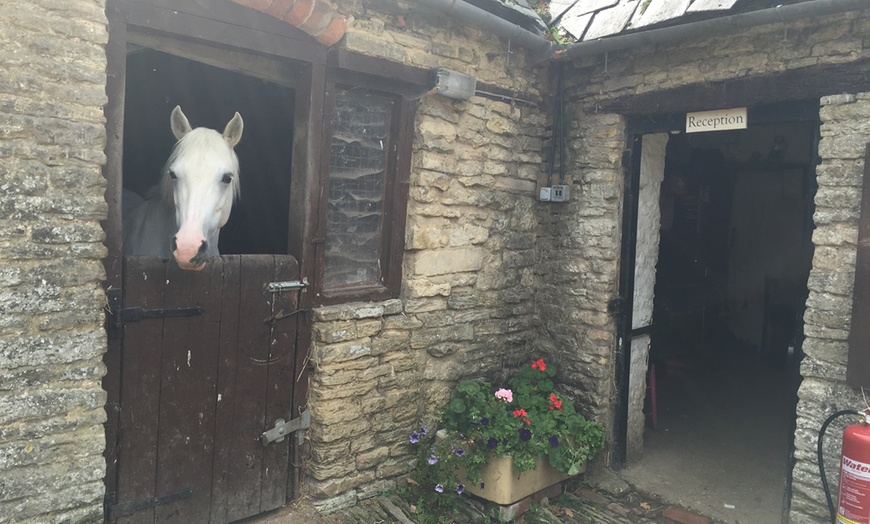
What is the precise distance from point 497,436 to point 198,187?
2664 millimetres

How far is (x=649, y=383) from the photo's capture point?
6.22 meters

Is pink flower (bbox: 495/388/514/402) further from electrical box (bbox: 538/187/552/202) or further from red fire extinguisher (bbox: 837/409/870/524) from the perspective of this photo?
red fire extinguisher (bbox: 837/409/870/524)

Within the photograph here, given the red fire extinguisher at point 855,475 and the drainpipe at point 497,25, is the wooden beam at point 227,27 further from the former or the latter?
the red fire extinguisher at point 855,475

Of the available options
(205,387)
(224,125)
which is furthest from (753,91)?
(224,125)

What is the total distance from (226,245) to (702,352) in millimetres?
6881

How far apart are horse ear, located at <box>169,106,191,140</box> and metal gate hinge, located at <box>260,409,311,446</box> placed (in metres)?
1.94

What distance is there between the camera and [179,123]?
3.60 m

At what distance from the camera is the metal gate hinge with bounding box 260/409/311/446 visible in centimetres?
399

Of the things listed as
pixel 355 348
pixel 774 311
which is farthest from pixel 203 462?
pixel 774 311

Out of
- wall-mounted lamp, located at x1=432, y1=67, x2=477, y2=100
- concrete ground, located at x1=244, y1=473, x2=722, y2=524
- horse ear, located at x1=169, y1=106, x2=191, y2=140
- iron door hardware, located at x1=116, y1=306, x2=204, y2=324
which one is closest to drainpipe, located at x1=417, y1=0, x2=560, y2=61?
wall-mounted lamp, located at x1=432, y1=67, x2=477, y2=100

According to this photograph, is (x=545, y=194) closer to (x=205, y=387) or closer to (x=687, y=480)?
(x=687, y=480)

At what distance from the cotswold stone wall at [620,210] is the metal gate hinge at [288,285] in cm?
246

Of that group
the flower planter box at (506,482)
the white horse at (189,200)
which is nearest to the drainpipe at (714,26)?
the white horse at (189,200)

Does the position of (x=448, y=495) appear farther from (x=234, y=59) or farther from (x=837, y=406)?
(x=234, y=59)
